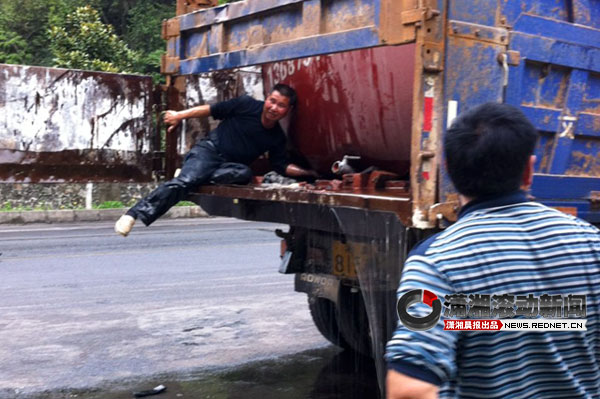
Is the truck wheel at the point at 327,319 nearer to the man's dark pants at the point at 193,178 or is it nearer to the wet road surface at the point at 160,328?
the wet road surface at the point at 160,328

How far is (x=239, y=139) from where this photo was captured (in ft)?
18.1

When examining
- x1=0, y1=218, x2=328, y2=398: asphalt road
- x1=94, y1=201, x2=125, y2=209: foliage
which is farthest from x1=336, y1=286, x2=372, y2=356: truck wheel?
x1=94, y1=201, x2=125, y2=209: foliage

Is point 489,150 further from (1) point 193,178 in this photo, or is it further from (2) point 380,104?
(1) point 193,178

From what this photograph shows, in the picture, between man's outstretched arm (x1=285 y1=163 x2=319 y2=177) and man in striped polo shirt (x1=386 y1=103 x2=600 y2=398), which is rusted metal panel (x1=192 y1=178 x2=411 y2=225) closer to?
man's outstretched arm (x1=285 y1=163 x2=319 y2=177)

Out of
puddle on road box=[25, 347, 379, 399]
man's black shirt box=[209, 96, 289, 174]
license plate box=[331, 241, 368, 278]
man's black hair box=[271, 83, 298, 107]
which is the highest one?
man's black hair box=[271, 83, 298, 107]

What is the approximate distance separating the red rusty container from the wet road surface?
143cm

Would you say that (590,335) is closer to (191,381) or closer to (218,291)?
(191,381)

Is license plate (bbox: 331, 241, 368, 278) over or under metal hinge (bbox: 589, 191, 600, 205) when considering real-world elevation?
under

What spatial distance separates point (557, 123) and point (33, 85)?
10.9 feet

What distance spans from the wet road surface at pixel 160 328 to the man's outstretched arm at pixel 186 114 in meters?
1.65

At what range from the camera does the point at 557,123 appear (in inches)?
157

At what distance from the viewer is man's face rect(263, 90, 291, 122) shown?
214 inches

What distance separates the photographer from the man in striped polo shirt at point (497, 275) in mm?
1709

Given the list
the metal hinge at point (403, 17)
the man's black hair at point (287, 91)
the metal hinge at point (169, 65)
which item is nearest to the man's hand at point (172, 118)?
the metal hinge at point (169, 65)
